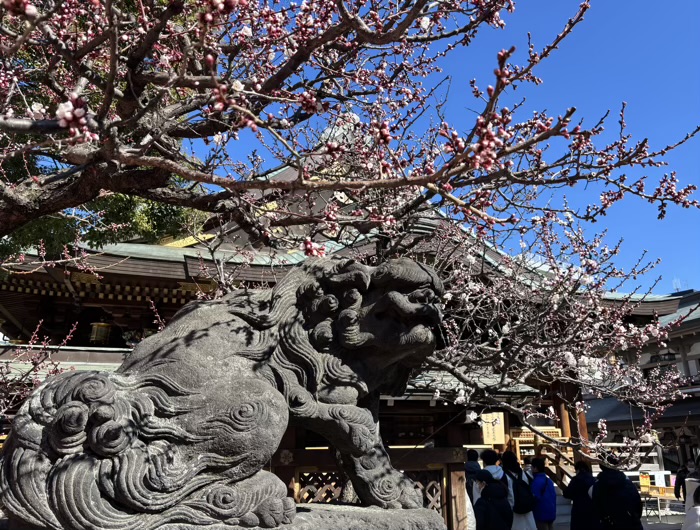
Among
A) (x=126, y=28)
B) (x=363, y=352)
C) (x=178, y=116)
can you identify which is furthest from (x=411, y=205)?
(x=126, y=28)

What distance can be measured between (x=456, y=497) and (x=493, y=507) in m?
0.40

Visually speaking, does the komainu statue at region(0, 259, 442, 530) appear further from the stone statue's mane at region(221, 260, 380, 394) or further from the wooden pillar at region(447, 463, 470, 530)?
the wooden pillar at region(447, 463, 470, 530)

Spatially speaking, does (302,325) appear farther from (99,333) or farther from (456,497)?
(99,333)

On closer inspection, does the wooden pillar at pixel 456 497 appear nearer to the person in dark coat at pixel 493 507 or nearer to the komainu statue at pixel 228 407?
the person in dark coat at pixel 493 507

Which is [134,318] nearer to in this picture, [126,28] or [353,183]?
[126,28]

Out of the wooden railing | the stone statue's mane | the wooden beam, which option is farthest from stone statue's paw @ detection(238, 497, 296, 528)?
the wooden railing

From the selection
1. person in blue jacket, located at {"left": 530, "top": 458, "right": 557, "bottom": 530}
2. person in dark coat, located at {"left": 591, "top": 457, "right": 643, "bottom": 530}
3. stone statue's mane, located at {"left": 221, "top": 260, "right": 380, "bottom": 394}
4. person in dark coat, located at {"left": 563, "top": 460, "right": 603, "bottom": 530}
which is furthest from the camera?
person in blue jacket, located at {"left": 530, "top": 458, "right": 557, "bottom": 530}

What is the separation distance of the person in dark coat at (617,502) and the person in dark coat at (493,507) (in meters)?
0.87

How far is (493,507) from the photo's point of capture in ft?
16.6

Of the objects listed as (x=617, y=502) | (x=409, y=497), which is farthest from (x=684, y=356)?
(x=409, y=497)

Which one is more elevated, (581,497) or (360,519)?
(360,519)

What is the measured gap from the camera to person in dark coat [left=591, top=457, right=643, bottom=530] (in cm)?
481

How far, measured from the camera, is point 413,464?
486 centimetres

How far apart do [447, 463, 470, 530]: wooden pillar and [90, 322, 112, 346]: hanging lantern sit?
720 centimetres
